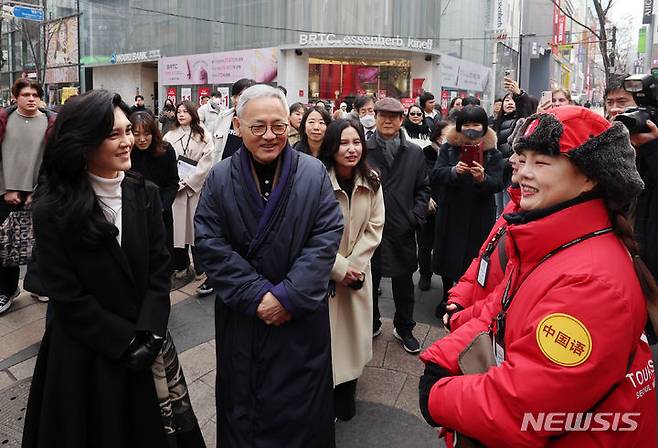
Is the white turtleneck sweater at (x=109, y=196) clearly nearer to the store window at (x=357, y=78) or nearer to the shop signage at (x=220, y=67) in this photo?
the shop signage at (x=220, y=67)

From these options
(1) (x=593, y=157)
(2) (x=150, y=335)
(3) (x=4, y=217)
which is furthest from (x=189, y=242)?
(1) (x=593, y=157)

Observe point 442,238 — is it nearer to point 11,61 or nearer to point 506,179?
point 506,179

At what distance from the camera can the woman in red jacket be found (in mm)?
1331

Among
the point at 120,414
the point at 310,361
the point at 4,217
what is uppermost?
the point at 4,217

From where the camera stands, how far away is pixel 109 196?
2.30m

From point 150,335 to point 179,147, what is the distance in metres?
3.56

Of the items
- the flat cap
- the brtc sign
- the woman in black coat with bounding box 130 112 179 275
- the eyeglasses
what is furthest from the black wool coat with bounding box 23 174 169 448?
the brtc sign

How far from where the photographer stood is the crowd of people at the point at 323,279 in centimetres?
141

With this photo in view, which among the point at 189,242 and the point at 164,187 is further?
the point at 189,242

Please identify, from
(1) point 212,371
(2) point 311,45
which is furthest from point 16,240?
(2) point 311,45

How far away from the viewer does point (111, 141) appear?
223 cm

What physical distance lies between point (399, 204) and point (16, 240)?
3301 mm

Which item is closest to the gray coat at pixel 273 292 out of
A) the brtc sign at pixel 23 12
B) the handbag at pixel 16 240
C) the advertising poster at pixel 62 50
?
the handbag at pixel 16 240

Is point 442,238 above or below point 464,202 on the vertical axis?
below
